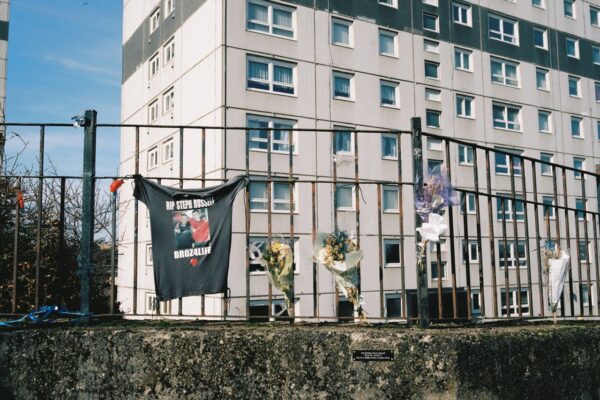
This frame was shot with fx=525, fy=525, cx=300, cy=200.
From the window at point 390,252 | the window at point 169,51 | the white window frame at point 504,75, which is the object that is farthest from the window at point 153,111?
the white window frame at point 504,75

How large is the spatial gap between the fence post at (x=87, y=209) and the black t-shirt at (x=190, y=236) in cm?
41

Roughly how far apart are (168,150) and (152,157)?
6.96ft

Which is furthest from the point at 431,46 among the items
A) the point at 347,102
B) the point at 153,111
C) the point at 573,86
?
the point at 153,111

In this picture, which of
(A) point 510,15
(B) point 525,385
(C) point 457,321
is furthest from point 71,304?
(A) point 510,15

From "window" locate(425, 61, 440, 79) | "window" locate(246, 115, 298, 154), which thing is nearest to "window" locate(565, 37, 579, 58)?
"window" locate(425, 61, 440, 79)

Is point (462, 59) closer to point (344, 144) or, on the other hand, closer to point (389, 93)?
point (389, 93)

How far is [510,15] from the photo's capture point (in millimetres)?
31203

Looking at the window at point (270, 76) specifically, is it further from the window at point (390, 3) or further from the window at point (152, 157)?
the window at point (152, 157)

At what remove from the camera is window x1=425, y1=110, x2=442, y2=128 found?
2722 centimetres

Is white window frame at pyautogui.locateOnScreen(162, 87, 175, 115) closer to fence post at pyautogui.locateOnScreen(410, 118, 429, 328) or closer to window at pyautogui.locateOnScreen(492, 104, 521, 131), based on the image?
window at pyautogui.locateOnScreen(492, 104, 521, 131)

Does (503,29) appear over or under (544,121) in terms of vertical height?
over

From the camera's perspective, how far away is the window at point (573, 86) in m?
33.8

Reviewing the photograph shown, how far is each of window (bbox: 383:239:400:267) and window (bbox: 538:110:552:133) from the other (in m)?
13.6

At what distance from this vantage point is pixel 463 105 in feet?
94.3
